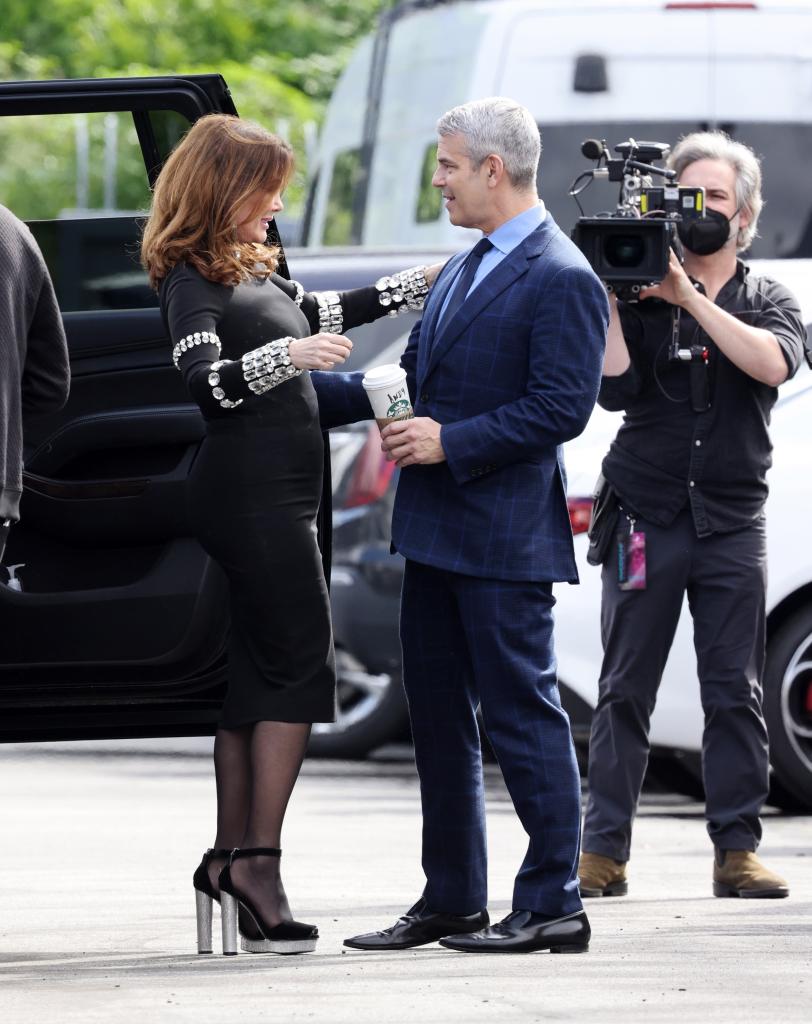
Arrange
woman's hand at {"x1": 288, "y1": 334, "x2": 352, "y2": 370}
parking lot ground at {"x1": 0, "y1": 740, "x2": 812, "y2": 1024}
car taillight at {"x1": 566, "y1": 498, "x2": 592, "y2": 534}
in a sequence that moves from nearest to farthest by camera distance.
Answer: parking lot ground at {"x1": 0, "y1": 740, "x2": 812, "y2": 1024} → woman's hand at {"x1": 288, "y1": 334, "x2": 352, "y2": 370} → car taillight at {"x1": 566, "y1": 498, "x2": 592, "y2": 534}

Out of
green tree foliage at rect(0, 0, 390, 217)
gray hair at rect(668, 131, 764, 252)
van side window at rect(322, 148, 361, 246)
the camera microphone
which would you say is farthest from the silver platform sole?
green tree foliage at rect(0, 0, 390, 217)

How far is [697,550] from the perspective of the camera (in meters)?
6.39

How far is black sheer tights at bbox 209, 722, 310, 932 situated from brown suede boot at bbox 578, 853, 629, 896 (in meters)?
1.32

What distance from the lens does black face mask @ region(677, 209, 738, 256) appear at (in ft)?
21.0

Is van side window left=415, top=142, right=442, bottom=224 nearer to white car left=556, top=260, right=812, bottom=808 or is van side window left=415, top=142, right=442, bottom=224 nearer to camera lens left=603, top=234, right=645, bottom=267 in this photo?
white car left=556, top=260, right=812, bottom=808

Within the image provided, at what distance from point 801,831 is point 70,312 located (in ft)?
9.66

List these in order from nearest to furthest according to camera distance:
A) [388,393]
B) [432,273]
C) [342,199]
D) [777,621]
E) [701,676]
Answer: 1. [388,393]
2. [432,273]
3. [701,676]
4. [777,621]
5. [342,199]

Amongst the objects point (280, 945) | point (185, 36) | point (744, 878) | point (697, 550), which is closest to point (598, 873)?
point (744, 878)

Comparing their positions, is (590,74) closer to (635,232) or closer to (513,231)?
(635,232)

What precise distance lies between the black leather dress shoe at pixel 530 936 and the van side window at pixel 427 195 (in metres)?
8.61

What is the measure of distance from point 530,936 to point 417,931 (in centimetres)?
27

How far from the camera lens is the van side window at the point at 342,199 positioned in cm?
1511

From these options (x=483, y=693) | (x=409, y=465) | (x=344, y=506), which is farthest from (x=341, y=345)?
(x=344, y=506)

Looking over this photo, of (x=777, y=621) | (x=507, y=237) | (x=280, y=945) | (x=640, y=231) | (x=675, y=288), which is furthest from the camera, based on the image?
(x=777, y=621)
